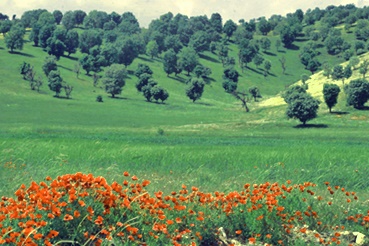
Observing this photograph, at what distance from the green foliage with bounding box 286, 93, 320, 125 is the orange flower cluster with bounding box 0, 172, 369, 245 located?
8249 cm

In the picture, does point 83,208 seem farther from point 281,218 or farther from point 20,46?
point 20,46

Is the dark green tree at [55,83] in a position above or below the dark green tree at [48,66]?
below

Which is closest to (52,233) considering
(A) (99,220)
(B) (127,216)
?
(A) (99,220)

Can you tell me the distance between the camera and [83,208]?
360 inches

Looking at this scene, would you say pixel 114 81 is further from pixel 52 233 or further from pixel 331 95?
pixel 52 233

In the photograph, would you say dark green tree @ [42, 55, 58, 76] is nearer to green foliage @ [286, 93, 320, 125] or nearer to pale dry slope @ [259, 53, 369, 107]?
pale dry slope @ [259, 53, 369, 107]

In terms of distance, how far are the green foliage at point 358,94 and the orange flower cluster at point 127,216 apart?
98.3m

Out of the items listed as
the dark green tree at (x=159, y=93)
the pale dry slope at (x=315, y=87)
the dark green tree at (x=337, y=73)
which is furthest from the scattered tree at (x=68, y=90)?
the dark green tree at (x=337, y=73)

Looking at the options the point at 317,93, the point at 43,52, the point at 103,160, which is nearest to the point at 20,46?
the point at 43,52

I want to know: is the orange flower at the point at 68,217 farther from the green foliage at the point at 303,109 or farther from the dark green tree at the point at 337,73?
the dark green tree at the point at 337,73

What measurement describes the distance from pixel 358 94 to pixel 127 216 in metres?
102

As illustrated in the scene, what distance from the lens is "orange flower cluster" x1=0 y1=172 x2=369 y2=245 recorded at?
851 centimetres

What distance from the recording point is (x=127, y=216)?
9.68 m

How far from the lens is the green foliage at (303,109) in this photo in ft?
303
